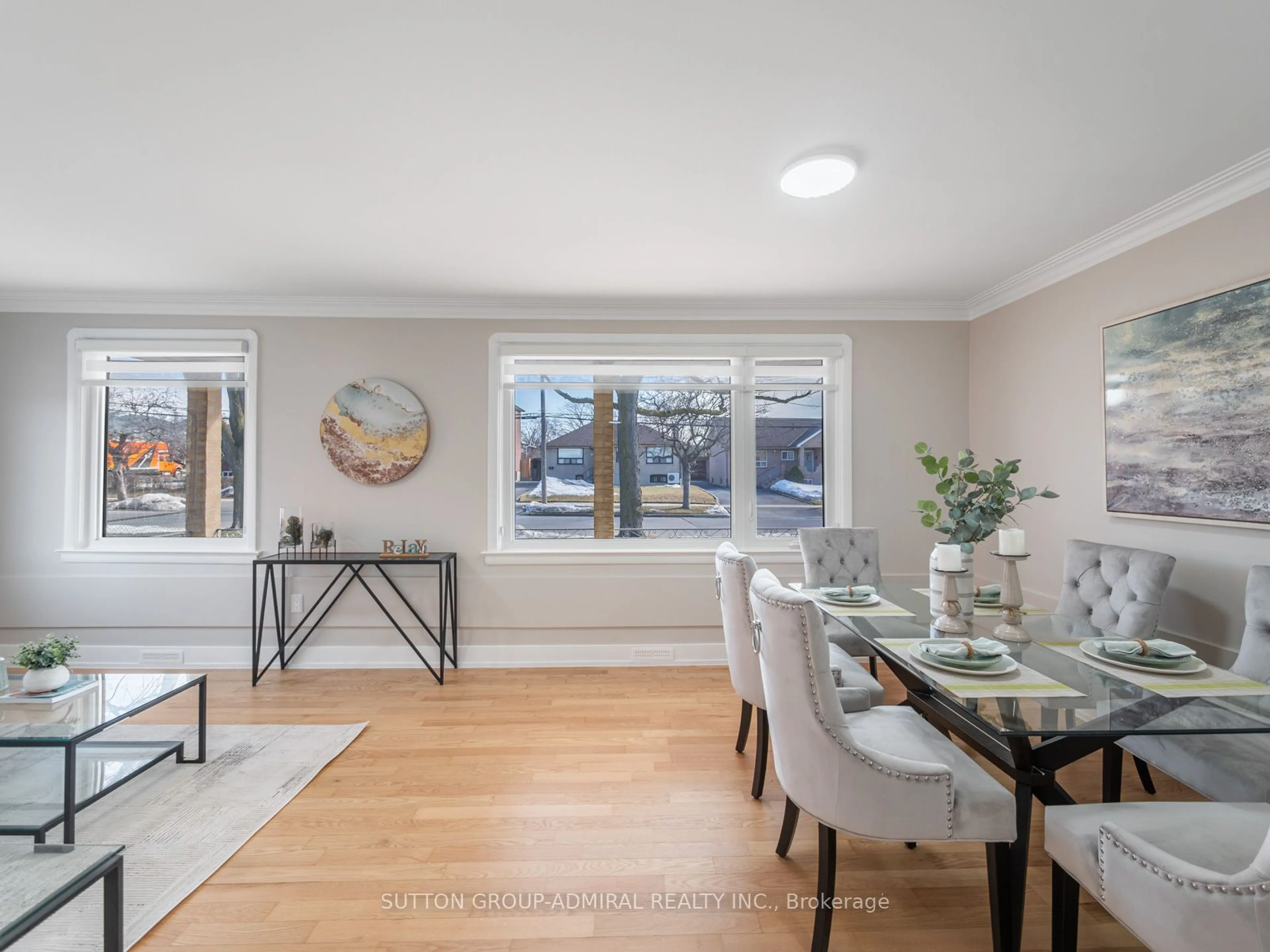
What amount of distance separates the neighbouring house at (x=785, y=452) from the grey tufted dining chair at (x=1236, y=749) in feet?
7.43

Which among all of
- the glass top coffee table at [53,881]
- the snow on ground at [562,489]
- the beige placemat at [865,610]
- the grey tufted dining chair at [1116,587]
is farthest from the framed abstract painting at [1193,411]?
the glass top coffee table at [53,881]

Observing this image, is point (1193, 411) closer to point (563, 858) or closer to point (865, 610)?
point (865, 610)

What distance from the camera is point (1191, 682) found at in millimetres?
1604

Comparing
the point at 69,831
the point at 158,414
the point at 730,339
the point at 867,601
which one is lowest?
the point at 69,831

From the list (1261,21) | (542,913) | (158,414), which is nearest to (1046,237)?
(1261,21)

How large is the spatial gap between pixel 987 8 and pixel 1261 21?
2.29ft

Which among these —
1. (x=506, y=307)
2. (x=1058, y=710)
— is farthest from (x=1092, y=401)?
(x=506, y=307)

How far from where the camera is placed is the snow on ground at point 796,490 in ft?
13.3

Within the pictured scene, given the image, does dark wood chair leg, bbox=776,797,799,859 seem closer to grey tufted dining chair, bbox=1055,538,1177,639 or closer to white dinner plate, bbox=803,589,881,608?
white dinner plate, bbox=803,589,881,608

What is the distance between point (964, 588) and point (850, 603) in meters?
0.43

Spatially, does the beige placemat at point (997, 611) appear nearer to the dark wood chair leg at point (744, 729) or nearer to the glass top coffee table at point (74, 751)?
the dark wood chair leg at point (744, 729)

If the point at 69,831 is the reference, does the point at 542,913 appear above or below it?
below

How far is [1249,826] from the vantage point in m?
1.29

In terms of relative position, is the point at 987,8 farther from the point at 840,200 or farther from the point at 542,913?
the point at 542,913
